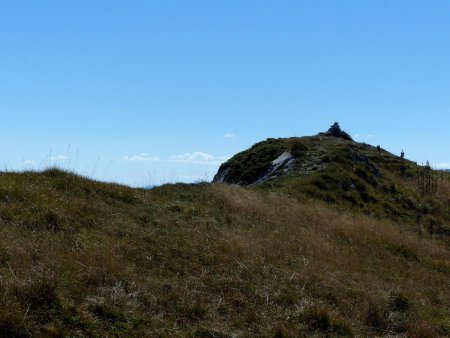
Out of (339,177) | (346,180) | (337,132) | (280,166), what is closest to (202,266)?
(339,177)

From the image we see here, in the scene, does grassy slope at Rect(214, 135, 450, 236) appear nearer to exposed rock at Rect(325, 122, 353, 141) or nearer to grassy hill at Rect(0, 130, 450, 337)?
grassy hill at Rect(0, 130, 450, 337)

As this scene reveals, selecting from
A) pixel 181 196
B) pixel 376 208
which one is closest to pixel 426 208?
pixel 376 208

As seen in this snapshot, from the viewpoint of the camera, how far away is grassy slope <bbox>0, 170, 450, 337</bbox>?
721 centimetres

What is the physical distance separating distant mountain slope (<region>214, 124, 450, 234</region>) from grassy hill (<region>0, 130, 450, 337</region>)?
3.01 metres

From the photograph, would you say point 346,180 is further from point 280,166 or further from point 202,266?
point 202,266

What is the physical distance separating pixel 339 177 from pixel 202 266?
14.2 metres

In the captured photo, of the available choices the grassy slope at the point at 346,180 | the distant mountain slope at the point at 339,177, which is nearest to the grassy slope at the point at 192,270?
the grassy slope at the point at 346,180

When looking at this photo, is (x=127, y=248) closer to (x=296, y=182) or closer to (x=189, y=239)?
(x=189, y=239)

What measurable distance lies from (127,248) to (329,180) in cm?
1413

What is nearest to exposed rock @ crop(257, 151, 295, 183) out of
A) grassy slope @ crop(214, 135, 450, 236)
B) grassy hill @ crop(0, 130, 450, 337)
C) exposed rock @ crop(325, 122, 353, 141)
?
grassy slope @ crop(214, 135, 450, 236)

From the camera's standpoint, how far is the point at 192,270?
9609mm

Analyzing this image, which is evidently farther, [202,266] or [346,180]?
[346,180]

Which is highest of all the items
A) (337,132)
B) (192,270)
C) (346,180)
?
(337,132)

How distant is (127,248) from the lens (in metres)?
9.92
